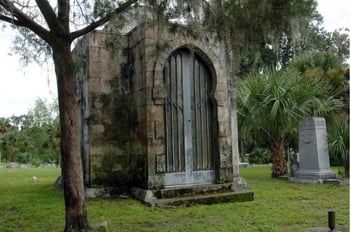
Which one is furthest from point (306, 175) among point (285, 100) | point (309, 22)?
point (309, 22)

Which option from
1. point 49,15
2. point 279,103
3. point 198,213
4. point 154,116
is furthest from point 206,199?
point 279,103

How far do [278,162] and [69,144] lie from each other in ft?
29.8

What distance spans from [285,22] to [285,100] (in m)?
7.06

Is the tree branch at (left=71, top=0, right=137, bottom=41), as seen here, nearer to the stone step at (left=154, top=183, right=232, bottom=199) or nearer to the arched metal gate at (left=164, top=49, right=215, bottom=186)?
the arched metal gate at (left=164, top=49, right=215, bottom=186)

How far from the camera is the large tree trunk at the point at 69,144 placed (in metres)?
5.04

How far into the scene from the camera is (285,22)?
5262mm

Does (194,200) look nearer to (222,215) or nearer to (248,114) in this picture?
(222,215)

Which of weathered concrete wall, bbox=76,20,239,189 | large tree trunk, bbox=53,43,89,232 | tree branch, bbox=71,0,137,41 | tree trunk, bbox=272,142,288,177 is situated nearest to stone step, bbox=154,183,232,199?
weathered concrete wall, bbox=76,20,239,189

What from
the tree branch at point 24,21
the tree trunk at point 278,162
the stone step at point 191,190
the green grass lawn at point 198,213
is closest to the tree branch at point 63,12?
the tree branch at point 24,21

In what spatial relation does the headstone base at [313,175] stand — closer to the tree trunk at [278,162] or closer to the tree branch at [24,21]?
the tree trunk at [278,162]

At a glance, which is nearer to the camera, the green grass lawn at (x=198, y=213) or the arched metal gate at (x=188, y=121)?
the green grass lawn at (x=198, y=213)

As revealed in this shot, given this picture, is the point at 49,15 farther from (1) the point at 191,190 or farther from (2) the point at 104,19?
(1) the point at 191,190

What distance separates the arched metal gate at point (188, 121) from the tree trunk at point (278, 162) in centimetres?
480

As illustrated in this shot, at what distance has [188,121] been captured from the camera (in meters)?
8.43
